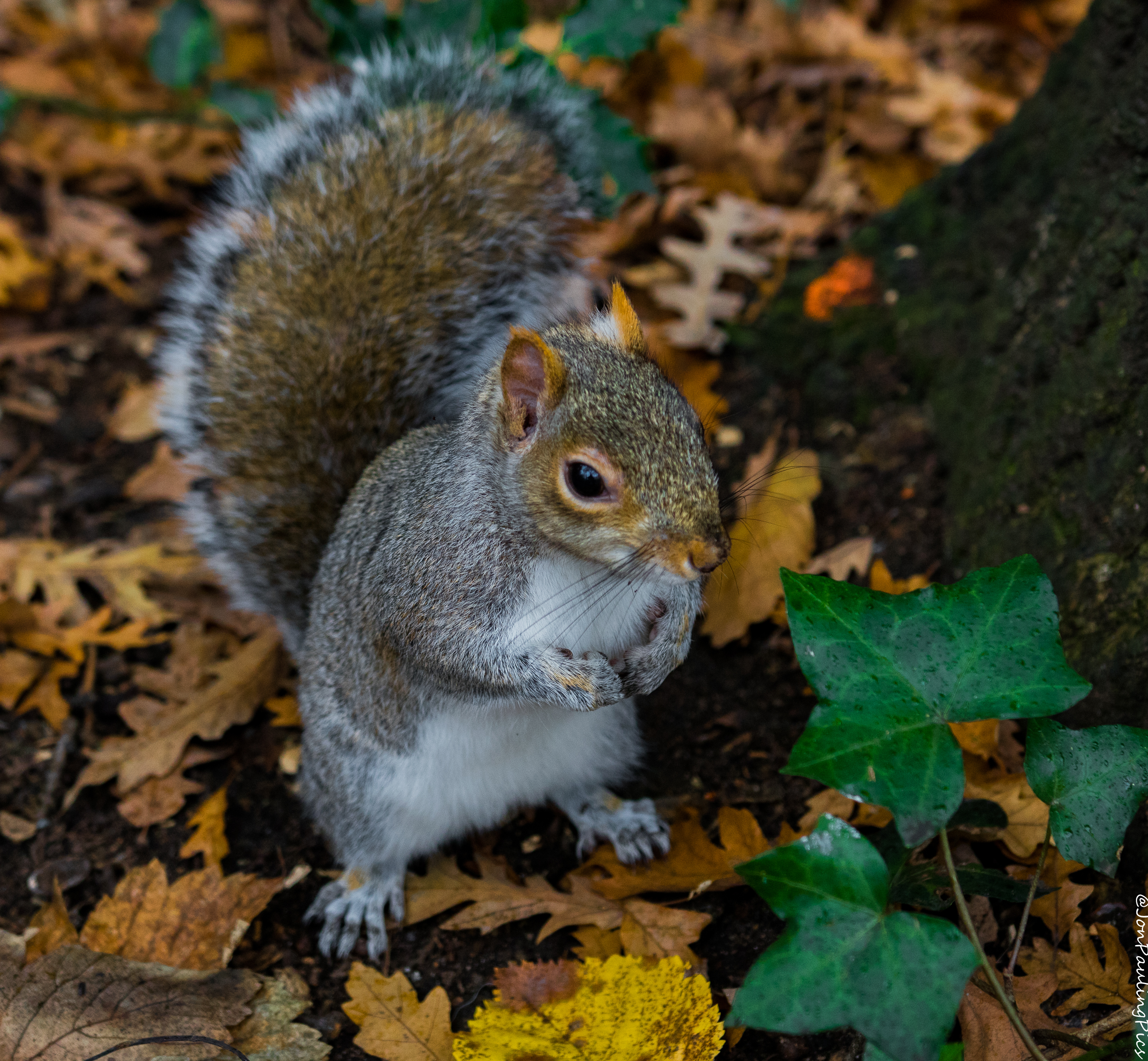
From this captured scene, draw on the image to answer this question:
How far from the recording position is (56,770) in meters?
2.47

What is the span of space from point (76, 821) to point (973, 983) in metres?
1.89

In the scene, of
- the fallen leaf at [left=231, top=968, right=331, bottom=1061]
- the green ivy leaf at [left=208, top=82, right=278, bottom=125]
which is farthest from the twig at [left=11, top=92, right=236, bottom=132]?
the fallen leaf at [left=231, top=968, right=331, bottom=1061]

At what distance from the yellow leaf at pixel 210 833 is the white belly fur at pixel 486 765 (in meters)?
0.38

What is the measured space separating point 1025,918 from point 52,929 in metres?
1.79

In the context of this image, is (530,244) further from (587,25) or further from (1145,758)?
(1145,758)

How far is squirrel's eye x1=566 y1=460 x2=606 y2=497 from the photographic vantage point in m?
1.67

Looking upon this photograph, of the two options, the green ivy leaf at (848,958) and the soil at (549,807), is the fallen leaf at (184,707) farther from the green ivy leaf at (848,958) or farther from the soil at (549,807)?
the green ivy leaf at (848,958)

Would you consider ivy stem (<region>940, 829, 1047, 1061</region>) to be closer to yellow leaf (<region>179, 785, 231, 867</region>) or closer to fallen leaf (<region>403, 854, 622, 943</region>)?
fallen leaf (<region>403, 854, 622, 943</region>)

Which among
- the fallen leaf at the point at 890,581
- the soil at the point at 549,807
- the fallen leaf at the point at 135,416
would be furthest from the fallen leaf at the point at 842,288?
the fallen leaf at the point at 135,416

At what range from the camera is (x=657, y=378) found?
1.85 metres

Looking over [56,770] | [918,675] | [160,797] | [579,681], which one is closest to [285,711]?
[160,797]

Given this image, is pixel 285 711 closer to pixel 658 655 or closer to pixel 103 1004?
pixel 103 1004

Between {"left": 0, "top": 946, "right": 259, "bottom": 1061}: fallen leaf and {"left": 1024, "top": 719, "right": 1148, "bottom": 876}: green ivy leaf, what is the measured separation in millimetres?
1409

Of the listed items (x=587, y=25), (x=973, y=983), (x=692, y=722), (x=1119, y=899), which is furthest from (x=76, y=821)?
(x=587, y=25)
